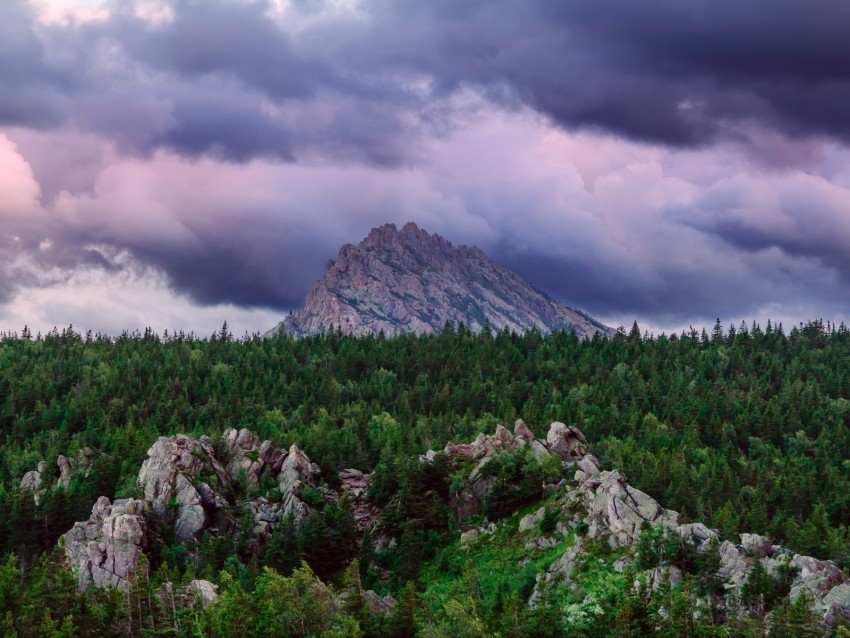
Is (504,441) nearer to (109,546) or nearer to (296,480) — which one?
(296,480)

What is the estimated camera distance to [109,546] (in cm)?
13700

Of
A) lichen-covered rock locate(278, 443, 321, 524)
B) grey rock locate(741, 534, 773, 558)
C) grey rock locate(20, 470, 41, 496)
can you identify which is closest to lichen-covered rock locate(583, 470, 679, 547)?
grey rock locate(741, 534, 773, 558)

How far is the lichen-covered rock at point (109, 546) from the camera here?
133625 millimetres

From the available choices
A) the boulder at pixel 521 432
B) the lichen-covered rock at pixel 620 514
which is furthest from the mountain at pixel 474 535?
the boulder at pixel 521 432

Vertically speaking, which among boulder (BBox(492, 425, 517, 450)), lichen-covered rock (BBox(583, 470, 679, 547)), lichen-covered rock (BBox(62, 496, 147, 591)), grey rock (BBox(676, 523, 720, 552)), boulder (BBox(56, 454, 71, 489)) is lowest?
lichen-covered rock (BBox(62, 496, 147, 591))

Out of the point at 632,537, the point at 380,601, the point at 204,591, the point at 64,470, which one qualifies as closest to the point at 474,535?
the point at 380,601

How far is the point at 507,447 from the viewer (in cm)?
15712

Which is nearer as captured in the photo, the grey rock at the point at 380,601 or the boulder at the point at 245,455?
the grey rock at the point at 380,601

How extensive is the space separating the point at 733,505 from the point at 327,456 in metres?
69.9

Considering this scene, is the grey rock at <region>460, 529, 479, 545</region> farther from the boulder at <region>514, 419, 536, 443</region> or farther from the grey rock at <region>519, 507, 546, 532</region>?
the boulder at <region>514, 419, 536, 443</region>

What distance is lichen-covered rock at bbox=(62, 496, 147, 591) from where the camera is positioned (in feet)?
438

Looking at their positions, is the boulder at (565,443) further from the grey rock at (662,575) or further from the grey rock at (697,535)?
the grey rock at (662,575)

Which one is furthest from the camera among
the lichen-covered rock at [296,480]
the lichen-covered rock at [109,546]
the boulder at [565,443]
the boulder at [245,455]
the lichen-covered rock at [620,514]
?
the boulder at [245,455]

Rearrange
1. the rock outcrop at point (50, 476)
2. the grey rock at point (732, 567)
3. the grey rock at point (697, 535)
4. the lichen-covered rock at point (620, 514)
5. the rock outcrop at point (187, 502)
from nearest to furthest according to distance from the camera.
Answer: the grey rock at point (732, 567) < the grey rock at point (697, 535) < the lichen-covered rock at point (620, 514) < the rock outcrop at point (187, 502) < the rock outcrop at point (50, 476)
